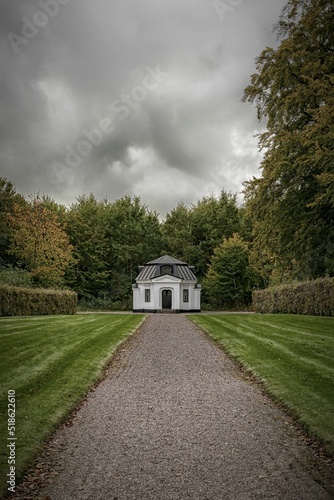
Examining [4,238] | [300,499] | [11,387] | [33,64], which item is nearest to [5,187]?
A: [4,238]

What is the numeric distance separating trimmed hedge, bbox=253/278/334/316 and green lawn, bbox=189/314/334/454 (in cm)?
223

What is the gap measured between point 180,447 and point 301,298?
1928 cm

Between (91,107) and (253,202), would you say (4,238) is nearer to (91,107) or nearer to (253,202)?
(91,107)

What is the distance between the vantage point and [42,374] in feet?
28.6

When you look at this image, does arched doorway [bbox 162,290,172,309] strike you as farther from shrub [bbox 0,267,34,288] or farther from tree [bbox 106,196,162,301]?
shrub [bbox 0,267,34,288]

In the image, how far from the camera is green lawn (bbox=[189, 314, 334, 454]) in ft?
20.8

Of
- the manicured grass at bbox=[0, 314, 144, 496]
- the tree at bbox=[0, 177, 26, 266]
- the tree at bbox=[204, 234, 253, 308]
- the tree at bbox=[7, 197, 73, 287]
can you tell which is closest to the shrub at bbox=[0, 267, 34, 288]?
the tree at bbox=[7, 197, 73, 287]

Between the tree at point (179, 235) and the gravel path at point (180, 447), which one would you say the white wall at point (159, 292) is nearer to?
the tree at point (179, 235)

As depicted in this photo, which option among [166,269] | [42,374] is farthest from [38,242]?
[42,374]

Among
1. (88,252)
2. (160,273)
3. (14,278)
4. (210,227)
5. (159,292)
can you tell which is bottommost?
(159,292)

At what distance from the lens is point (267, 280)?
49562 millimetres

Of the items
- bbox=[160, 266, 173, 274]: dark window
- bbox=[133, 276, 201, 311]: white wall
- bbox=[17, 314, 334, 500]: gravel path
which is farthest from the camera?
bbox=[160, 266, 173, 274]: dark window

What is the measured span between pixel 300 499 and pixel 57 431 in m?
3.61

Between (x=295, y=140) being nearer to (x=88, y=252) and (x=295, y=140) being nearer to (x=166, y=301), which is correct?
(x=166, y=301)
